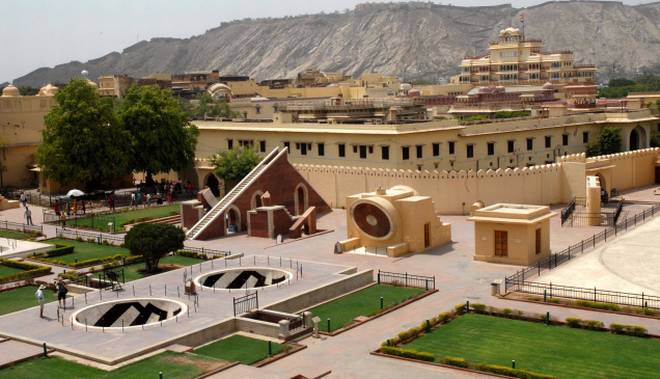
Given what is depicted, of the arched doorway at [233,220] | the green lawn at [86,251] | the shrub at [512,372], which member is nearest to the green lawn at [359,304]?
the shrub at [512,372]

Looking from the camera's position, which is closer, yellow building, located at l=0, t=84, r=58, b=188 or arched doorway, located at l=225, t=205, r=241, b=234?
arched doorway, located at l=225, t=205, r=241, b=234

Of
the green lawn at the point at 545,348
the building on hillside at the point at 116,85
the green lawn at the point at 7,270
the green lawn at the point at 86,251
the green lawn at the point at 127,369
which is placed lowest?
the green lawn at the point at 545,348

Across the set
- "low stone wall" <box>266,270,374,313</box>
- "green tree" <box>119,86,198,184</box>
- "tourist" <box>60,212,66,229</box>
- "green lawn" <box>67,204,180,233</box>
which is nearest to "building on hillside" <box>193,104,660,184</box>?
"green tree" <box>119,86,198,184</box>

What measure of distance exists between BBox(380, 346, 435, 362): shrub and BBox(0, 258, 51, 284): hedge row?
17503 millimetres

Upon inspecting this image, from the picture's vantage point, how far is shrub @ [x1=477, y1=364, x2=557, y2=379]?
20.9 m

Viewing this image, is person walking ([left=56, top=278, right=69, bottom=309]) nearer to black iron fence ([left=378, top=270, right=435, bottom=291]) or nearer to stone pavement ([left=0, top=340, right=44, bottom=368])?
stone pavement ([left=0, top=340, right=44, bottom=368])

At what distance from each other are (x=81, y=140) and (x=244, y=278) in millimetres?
25307

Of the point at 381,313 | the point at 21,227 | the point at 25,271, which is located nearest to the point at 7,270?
the point at 25,271

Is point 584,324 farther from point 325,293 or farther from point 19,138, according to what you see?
point 19,138

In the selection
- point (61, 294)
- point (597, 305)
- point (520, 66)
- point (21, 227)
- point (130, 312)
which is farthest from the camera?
point (520, 66)

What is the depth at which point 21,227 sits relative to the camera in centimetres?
4700

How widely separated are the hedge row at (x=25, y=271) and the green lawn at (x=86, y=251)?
5.43 feet

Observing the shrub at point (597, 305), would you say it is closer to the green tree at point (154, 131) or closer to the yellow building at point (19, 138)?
the green tree at point (154, 131)

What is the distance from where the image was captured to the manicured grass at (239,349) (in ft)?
77.1
